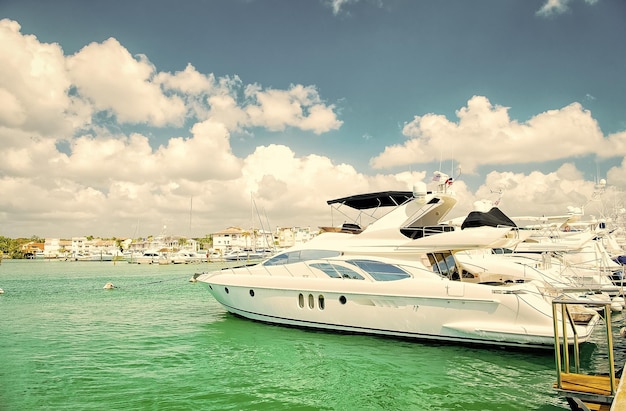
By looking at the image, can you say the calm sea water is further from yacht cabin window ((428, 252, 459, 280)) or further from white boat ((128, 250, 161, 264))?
white boat ((128, 250, 161, 264))

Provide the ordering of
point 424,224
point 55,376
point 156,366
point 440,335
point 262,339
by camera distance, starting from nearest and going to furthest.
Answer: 1. point 55,376
2. point 156,366
3. point 440,335
4. point 262,339
5. point 424,224

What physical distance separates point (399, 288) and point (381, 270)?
3.21 feet

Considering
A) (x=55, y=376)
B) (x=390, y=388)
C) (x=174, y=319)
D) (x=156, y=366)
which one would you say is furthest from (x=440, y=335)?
(x=174, y=319)

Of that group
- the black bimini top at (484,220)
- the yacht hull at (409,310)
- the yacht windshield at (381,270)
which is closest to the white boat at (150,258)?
the yacht hull at (409,310)

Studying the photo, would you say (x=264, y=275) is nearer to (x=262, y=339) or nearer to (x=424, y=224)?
(x=262, y=339)

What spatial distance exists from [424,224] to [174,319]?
460 inches

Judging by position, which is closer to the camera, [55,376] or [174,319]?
[55,376]

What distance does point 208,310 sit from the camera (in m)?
20.9

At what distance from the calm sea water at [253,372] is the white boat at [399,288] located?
620 millimetres

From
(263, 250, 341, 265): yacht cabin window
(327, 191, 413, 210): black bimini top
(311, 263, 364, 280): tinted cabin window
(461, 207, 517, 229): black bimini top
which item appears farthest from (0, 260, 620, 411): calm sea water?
(327, 191, 413, 210): black bimini top

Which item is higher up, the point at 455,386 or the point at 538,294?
the point at 538,294

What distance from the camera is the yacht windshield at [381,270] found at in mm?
13156

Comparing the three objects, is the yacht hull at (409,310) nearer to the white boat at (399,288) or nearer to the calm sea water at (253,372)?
the white boat at (399,288)

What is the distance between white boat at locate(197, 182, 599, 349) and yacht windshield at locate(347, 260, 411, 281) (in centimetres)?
3
